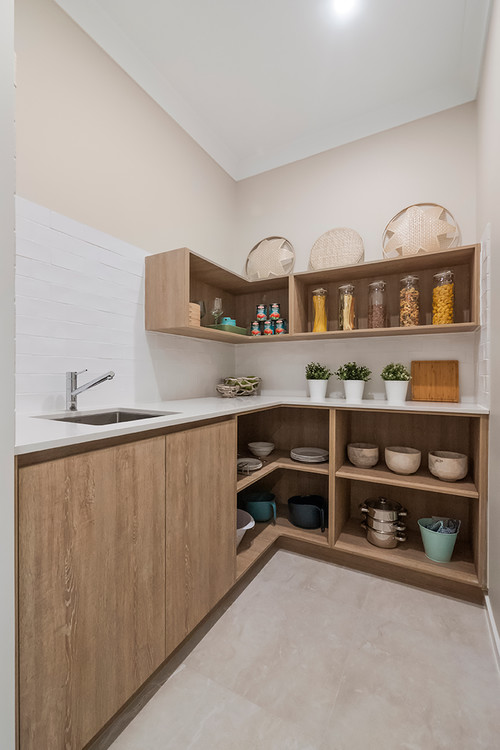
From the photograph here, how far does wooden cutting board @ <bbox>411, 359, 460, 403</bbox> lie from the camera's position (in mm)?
2041

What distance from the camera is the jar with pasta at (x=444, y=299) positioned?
6.39 ft

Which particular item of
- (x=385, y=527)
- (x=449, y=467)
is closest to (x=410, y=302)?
(x=449, y=467)

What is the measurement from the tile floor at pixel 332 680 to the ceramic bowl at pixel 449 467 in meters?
0.60

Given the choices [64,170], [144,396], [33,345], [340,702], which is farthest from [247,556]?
[64,170]

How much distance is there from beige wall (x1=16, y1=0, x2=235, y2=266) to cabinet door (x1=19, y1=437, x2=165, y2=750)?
47.3 inches

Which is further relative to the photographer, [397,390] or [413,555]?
[397,390]

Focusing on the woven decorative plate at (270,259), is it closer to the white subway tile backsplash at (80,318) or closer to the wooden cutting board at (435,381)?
the white subway tile backsplash at (80,318)

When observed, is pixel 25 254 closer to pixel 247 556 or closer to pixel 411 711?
pixel 247 556

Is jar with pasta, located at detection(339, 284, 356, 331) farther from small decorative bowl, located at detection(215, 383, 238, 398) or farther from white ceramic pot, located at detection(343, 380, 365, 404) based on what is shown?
small decorative bowl, located at detection(215, 383, 238, 398)

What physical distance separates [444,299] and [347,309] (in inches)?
21.8

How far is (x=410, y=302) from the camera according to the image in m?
2.06

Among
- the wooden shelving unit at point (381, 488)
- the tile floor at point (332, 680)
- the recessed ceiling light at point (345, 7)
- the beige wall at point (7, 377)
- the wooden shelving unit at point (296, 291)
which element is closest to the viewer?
the beige wall at point (7, 377)

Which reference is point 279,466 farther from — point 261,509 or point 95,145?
point 95,145

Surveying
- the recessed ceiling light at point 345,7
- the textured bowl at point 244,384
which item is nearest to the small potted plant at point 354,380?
the textured bowl at point 244,384
